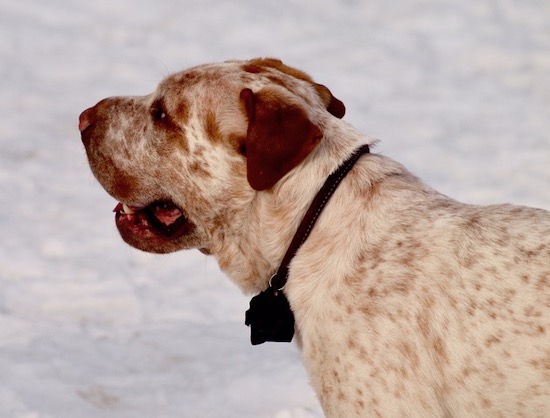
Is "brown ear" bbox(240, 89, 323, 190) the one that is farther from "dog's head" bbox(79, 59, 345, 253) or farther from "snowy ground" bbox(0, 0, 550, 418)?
"snowy ground" bbox(0, 0, 550, 418)

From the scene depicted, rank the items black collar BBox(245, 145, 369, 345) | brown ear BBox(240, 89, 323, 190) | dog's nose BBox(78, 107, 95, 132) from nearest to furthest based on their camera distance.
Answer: brown ear BBox(240, 89, 323, 190), black collar BBox(245, 145, 369, 345), dog's nose BBox(78, 107, 95, 132)

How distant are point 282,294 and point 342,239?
0.30 meters

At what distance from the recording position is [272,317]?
12.0 ft

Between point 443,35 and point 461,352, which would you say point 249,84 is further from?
point 443,35

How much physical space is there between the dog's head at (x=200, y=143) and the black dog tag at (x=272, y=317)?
0.95 ft

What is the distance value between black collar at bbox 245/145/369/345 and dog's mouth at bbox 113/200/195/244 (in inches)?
14.2

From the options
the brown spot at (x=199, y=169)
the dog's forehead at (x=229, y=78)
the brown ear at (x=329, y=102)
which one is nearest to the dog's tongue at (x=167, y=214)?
the brown spot at (x=199, y=169)

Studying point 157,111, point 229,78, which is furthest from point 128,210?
point 229,78

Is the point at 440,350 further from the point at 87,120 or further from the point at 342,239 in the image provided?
the point at 87,120

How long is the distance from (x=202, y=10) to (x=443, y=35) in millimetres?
1916

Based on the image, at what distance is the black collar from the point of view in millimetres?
3539

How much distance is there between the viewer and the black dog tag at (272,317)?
3629 millimetres

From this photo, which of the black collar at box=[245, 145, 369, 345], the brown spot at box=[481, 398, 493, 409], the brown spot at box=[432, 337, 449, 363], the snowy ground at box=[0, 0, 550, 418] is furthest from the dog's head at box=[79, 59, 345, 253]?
the snowy ground at box=[0, 0, 550, 418]

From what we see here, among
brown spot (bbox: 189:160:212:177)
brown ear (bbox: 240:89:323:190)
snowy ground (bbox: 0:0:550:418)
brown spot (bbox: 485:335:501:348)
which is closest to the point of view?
brown spot (bbox: 485:335:501:348)
